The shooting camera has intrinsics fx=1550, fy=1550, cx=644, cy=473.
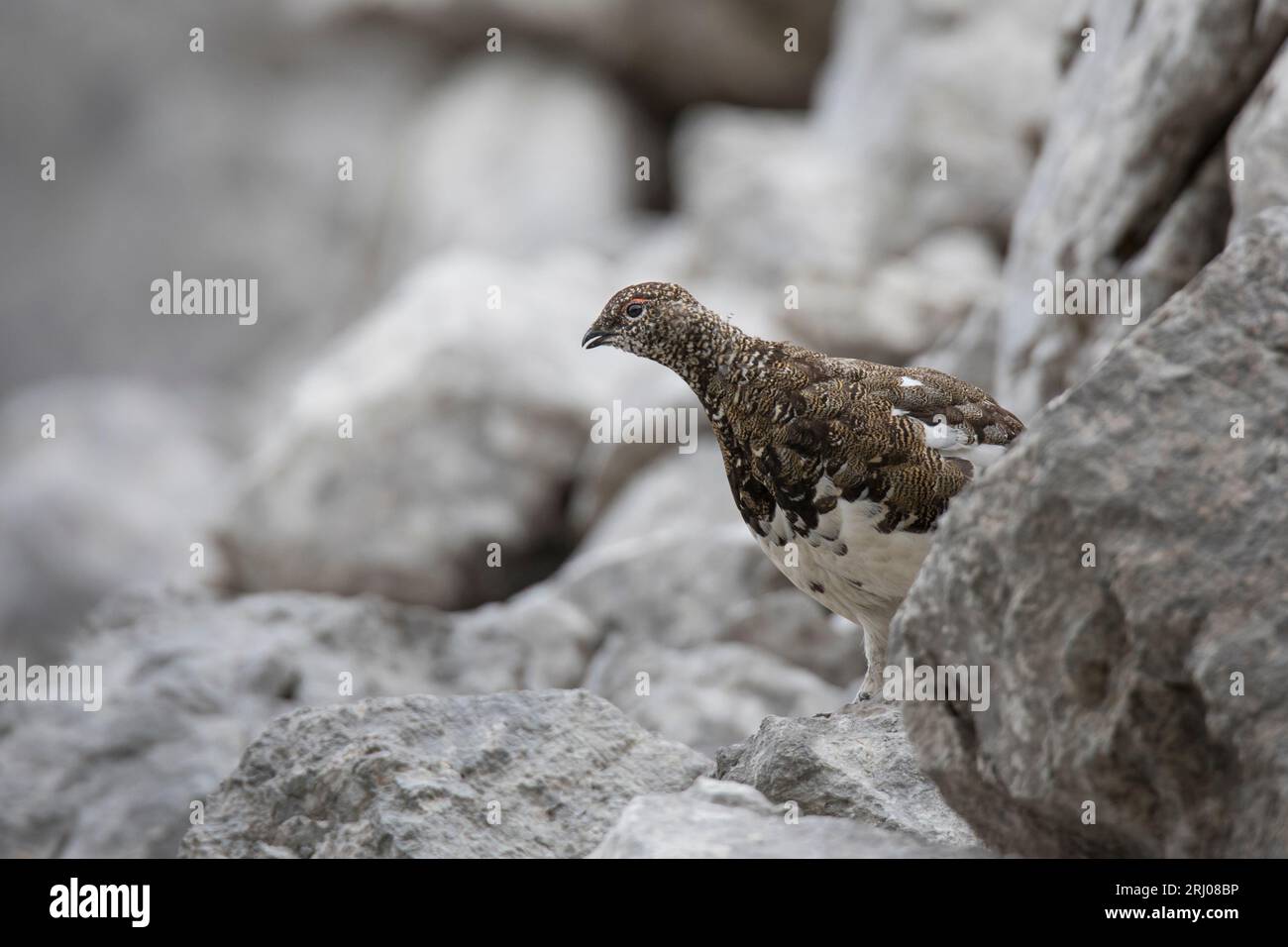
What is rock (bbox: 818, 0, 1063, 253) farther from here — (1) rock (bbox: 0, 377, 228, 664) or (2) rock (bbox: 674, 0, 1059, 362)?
(1) rock (bbox: 0, 377, 228, 664)

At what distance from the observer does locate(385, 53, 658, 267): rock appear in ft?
66.8

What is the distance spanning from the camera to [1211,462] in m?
3.11

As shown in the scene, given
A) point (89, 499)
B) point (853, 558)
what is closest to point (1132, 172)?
point (853, 558)

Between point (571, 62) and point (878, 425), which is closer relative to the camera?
point (878, 425)

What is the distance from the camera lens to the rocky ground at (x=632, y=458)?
3.14 m

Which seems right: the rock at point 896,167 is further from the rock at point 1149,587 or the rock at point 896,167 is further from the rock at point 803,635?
the rock at point 1149,587

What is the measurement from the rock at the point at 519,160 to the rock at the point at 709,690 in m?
12.6

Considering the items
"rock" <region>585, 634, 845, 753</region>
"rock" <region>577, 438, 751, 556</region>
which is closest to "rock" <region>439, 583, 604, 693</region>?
"rock" <region>585, 634, 845, 753</region>

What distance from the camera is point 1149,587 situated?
9.93ft

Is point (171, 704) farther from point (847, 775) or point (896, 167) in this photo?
point (896, 167)

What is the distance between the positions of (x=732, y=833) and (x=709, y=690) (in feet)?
13.7
